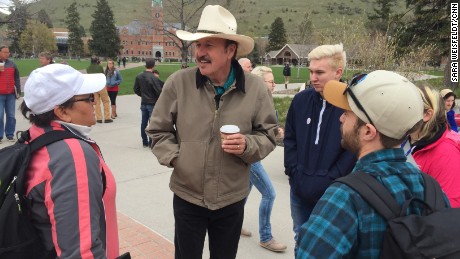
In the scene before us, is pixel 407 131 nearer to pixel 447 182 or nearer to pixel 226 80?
pixel 447 182

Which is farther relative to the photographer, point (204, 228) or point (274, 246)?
point (274, 246)

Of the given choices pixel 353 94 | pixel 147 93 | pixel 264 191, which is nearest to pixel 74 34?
pixel 147 93

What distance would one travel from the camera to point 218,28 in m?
2.45

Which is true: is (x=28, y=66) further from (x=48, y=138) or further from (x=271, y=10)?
(x=271, y=10)

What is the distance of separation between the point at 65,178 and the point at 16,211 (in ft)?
0.74

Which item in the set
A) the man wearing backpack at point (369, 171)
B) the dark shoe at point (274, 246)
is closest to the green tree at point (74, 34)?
the dark shoe at point (274, 246)

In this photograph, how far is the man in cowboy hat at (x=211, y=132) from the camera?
2.39 metres

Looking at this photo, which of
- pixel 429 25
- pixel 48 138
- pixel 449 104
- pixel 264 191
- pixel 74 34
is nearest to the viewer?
pixel 48 138

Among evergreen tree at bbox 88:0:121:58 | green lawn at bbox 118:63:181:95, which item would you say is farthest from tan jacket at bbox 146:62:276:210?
evergreen tree at bbox 88:0:121:58

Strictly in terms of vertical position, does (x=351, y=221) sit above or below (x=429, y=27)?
below

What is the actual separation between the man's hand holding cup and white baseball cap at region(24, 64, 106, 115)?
2.65 ft

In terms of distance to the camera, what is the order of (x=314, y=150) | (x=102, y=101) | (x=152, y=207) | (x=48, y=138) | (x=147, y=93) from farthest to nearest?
1. (x=102, y=101)
2. (x=147, y=93)
3. (x=152, y=207)
4. (x=314, y=150)
5. (x=48, y=138)

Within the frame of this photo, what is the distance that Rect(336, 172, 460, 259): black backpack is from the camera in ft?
3.81

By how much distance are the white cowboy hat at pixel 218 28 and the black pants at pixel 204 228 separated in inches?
43.8
